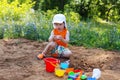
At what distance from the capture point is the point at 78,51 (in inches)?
245

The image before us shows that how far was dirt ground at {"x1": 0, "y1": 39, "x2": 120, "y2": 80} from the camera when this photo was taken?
15.7 feet


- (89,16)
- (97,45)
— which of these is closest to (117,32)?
(97,45)

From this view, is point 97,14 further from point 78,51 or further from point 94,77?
point 94,77

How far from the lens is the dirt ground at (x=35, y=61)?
480cm

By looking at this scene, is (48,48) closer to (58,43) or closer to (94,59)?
(58,43)

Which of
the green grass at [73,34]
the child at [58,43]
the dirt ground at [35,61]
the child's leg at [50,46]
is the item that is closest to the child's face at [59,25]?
the child at [58,43]

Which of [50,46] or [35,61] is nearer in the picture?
[35,61]

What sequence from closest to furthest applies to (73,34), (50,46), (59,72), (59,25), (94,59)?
1. (59,72)
2. (59,25)
3. (50,46)
4. (94,59)
5. (73,34)

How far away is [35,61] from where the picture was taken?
17.9ft

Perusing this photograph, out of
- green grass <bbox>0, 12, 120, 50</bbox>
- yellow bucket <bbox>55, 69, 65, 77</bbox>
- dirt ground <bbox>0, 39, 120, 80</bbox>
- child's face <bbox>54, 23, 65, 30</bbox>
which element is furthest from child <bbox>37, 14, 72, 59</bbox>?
green grass <bbox>0, 12, 120, 50</bbox>

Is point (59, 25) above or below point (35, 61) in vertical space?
above

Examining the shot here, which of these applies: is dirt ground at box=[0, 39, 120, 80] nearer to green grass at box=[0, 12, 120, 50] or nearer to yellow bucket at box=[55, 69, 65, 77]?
yellow bucket at box=[55, 69, 65, 77]

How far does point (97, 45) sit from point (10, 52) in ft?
5.82

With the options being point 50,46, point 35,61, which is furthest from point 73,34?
point 35,61
